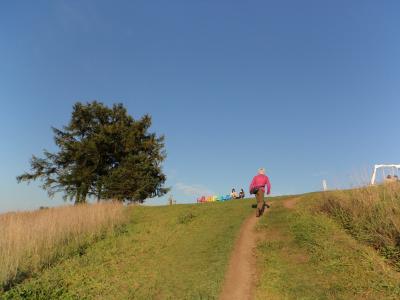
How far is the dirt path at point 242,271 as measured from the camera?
992cm

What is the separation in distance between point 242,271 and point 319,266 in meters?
2.32

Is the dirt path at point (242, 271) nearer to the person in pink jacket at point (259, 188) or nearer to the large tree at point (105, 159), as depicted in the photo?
the person in pink jacket at point (259, 188)

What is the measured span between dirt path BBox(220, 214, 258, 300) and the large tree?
85.5 ft

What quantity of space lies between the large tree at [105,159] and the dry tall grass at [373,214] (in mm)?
25858

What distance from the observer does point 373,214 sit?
1370 centimetres

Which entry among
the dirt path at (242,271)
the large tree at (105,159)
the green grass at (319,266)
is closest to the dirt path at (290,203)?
the green grass at (319,266)

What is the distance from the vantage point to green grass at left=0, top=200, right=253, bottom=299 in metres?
10.3

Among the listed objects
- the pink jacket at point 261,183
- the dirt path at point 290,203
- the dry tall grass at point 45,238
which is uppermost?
the pink jacket at point 261,183

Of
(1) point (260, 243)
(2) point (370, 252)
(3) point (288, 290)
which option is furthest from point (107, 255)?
(2) point (370, 252)

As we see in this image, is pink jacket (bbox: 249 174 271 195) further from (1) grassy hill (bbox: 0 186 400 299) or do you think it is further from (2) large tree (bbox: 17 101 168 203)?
(2) large tree (bbox: 17 101 168 203)

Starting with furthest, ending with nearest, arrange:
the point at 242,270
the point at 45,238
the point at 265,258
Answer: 1. the point at 45,238
2. the point at 265,258
3. the point at 242,270

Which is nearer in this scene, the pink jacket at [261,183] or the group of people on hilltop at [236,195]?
the pink jacket at [261,183]

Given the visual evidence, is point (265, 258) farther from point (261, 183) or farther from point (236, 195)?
point (236, 195)

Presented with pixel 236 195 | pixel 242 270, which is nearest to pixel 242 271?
pixel 242 270
